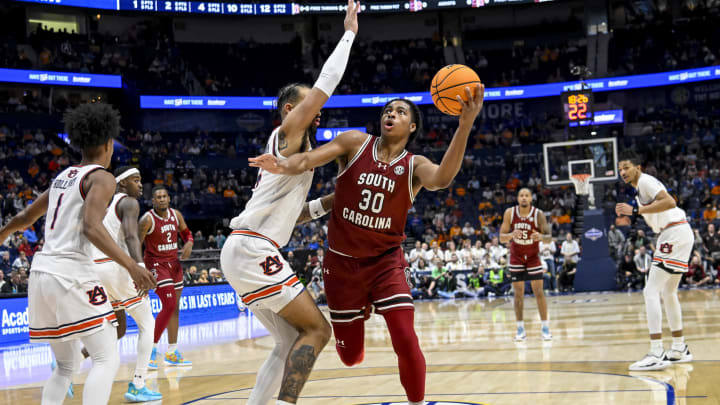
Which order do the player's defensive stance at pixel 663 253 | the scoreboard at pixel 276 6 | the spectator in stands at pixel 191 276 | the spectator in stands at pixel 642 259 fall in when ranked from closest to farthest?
1. the player's defensive stance at pixel 663 253
2. the spectator in stands at pixel 191 276
3. the spectator in stands at pixel 642 259
4. the scoreboard at pixel 276 6

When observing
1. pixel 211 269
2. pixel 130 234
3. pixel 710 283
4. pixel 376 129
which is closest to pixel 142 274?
pixel 130 234

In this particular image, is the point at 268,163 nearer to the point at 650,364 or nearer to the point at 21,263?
the point at 650,364

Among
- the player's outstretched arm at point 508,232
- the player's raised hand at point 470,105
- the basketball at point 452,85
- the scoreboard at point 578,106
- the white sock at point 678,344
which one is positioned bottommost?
the white sock at point 678,344

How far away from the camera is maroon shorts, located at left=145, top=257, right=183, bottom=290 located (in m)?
8.59

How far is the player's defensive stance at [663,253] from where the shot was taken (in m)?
7.20

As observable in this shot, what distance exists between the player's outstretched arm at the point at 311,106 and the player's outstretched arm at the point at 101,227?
1032 mm

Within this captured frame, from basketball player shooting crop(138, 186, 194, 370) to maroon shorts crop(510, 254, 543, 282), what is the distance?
464cm

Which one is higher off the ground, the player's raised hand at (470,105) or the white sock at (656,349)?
the player's raised hand at (470,105)

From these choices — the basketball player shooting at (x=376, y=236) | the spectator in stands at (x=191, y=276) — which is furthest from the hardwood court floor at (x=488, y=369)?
the spectator in stands at (x=191, y=276)

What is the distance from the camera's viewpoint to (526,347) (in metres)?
9.00

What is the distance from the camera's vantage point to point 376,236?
4578 millimetres

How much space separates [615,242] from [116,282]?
1663 centimetres

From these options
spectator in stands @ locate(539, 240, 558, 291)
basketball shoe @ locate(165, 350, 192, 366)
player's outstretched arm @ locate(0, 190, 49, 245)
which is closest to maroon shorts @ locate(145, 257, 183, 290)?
basketball shoe @ locate(165, 350, 192, 366)

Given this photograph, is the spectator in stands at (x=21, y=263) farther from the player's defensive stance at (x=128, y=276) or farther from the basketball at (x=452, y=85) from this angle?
the basketball at (x=452, y=85)
